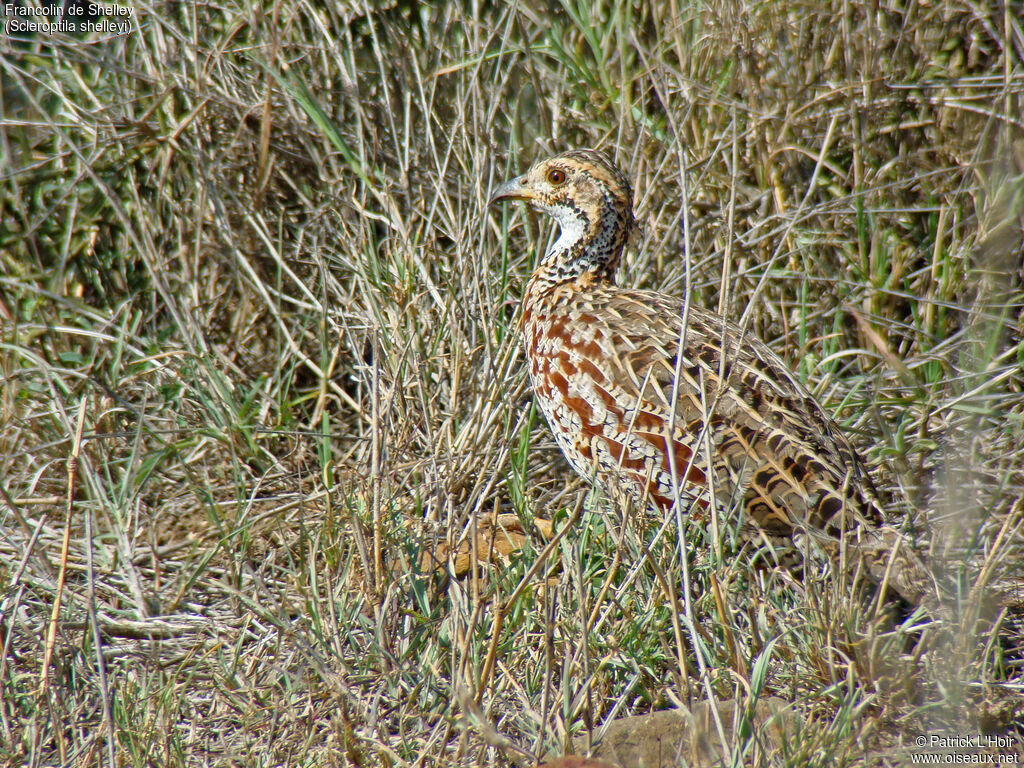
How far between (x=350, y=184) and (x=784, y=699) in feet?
9.50

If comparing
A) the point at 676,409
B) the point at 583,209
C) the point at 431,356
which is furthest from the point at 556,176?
the point at 676,409

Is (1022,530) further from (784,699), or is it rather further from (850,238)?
(850,238)

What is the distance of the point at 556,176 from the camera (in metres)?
3.85

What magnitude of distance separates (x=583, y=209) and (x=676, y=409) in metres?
1.21

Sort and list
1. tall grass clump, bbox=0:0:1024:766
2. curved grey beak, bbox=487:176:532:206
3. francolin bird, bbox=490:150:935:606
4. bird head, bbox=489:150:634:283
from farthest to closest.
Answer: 1. curved grey beak, bbox=487:176:532:206
2. bird head, bbox=489:150:634:283
3. francolin bird, bbox=490:150:935:606
4. tall grass clump, bbox=0:0:1024:766

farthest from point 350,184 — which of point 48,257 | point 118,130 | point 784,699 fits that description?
point 784,699

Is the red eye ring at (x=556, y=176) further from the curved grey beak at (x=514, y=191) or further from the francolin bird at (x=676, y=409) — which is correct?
the curved grey beak at (x=514, y=191)

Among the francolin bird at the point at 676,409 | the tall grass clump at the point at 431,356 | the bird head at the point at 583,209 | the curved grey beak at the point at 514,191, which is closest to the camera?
the tall grass clump at the point at 431,356

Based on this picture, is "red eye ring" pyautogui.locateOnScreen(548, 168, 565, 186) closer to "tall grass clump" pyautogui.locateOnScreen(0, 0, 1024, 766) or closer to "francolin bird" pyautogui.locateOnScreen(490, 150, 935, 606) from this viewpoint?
"francolin bird" pyautogui.locateOnScreen(490, 150, 935, 606)

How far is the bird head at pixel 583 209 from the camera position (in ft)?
12.4

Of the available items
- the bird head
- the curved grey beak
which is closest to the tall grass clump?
the curved grey beak

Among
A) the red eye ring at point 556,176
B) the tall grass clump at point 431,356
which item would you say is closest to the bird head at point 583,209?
the red eye ring at point 556,176

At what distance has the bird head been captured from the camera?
3.78 meters

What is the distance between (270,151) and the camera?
4441 mm
